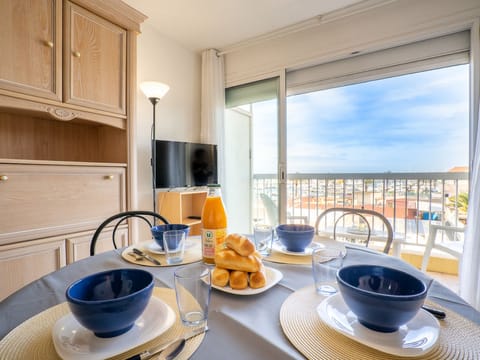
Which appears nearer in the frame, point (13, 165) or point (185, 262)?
point (185, 262)

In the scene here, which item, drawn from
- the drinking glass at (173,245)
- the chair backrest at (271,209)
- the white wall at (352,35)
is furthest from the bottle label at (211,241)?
the white wall at (352,35)

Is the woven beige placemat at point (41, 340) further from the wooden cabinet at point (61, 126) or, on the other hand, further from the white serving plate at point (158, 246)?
the wooden cabinet at point (61, 126)

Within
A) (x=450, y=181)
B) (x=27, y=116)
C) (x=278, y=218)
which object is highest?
(x=27, y=116)

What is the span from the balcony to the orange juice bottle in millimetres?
2060

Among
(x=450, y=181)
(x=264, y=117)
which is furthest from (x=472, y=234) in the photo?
(x=264, y=117)

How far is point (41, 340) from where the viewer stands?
45cm

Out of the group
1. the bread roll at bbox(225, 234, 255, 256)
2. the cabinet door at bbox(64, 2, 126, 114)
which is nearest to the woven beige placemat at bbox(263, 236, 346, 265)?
the bread roll at bbox(225, 234, 255, 256)

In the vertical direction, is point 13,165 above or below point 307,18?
below

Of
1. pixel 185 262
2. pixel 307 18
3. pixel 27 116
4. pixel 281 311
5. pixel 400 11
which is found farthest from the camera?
pixel 307 18

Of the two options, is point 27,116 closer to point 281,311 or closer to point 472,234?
point 281,311

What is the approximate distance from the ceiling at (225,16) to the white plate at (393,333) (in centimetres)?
250

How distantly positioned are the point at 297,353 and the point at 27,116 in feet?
7.34

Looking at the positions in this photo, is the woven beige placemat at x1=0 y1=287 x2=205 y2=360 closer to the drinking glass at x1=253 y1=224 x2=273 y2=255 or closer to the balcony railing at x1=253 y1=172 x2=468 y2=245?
the drinking glass at x1=253 y1=224 x2=273 y2=255

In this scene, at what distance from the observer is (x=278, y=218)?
2865mm
